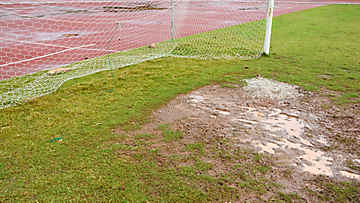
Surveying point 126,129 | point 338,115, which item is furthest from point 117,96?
point 338,115

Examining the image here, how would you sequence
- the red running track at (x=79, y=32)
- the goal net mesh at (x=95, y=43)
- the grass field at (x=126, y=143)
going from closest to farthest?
the grass field at (x=126, y=143) → the goal net mesh at (x=95, y=43) → the red running track at (x=79, y=32)

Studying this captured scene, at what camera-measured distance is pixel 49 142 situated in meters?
3.09

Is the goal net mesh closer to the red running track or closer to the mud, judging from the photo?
the red running track

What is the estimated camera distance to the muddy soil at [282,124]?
8.95ft

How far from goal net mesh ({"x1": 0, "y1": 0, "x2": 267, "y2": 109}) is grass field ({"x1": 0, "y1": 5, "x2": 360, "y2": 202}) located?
1.73ft

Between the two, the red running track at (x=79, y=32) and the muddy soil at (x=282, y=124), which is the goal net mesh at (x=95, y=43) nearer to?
the red running track at (x=79, y=32)

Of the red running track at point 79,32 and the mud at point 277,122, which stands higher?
the red running track at point 79,32

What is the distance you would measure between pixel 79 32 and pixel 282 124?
865cm

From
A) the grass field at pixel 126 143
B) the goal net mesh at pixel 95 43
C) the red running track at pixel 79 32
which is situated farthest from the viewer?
the red running track at pixel 79 32

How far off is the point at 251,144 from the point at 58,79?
347 cm

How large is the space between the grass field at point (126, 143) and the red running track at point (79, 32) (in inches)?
76.0

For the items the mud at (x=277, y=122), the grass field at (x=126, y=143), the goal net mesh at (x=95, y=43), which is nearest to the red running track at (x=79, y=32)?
the goal net mesh at (x=95, y=43)

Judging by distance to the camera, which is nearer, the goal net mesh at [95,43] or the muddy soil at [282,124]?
the muddy soil at [282,124]

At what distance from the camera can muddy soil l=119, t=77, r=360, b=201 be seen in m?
2.73
